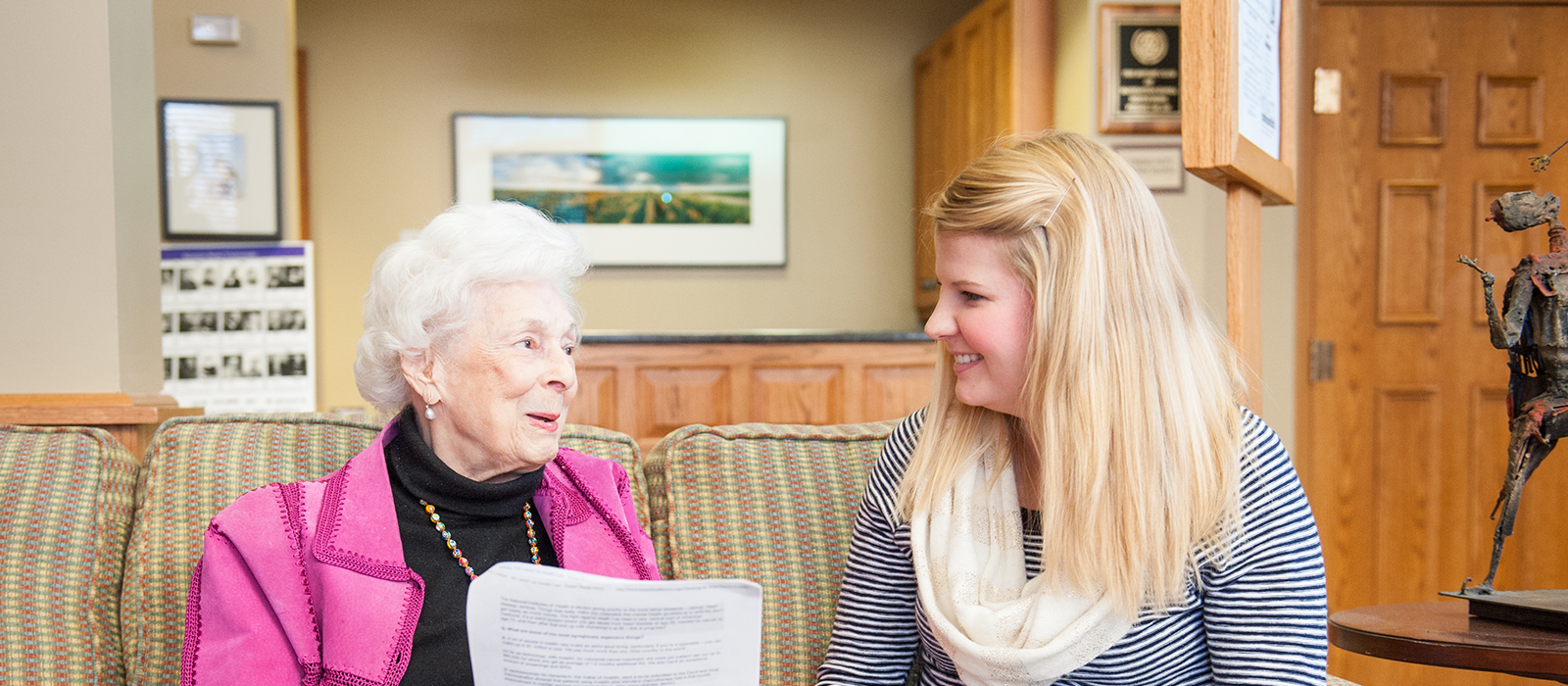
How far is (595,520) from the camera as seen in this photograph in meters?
1.33

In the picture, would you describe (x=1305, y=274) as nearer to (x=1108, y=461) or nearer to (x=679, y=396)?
(x=679, y=396)

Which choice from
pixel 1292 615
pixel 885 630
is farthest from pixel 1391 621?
pixel 885 630

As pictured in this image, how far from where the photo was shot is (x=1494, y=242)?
3184 millimetres

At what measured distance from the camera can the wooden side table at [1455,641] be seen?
4.50 feet

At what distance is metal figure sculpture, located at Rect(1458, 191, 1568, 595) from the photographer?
1.57 metres

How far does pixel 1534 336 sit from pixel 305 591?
1.74 m

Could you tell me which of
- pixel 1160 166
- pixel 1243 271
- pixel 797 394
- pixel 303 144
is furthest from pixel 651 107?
pixel 1243 271

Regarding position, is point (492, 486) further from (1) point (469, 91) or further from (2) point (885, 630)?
(1) point (469, 91)

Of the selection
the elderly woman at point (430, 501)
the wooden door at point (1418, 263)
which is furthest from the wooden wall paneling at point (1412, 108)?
the elderly woman at point (430, 501)

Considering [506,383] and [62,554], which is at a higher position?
[506,383]

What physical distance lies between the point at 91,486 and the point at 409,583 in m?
0.55

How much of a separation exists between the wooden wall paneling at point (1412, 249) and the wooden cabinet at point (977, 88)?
43.5 inches

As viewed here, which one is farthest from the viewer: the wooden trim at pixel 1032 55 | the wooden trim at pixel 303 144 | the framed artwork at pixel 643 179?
the framed artwork at pixel 643 179

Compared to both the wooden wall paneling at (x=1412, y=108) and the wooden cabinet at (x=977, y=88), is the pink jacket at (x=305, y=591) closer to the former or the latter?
the wooden cabinet at (x=977, y=88)
